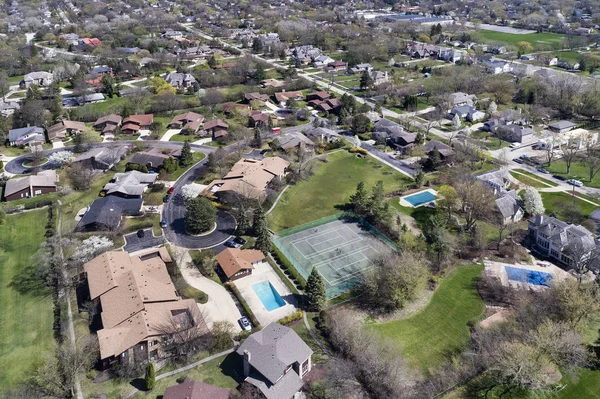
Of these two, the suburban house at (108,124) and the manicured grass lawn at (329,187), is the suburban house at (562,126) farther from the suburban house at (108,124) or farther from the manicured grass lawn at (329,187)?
the suburban house at (108,124)

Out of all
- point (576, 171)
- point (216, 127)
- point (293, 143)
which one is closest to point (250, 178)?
point (293, 143)

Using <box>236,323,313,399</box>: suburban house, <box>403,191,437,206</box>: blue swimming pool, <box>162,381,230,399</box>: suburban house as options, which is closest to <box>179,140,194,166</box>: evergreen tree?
<box>403,191,437,206</box>: blue swimming pool

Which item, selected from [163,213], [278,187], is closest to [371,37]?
[278,187]

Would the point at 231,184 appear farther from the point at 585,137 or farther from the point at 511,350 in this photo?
the point at 585,137

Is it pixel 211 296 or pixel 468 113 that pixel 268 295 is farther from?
pixel 468 113

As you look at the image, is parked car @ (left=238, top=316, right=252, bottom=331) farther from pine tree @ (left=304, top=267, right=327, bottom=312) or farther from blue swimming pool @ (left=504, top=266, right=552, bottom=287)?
blue swimming pool @ (left=504, top=266, right=552, bottom=287)
